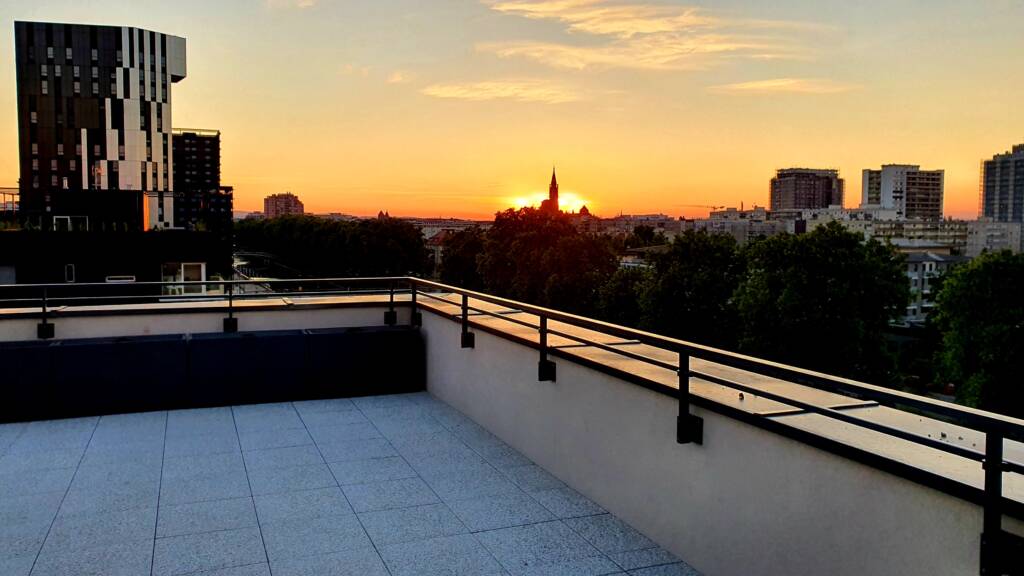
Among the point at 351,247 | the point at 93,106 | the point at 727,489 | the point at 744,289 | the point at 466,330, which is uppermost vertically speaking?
the point at 93,106

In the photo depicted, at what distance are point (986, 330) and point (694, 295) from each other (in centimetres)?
1090

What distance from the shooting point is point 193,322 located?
753 cm

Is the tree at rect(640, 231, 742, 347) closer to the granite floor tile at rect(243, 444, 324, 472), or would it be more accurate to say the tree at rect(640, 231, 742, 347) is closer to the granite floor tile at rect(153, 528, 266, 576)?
the granite floor tile at rect(243, 444, 324, 472)

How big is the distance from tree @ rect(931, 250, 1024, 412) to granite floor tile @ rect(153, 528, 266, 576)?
96.9 ft

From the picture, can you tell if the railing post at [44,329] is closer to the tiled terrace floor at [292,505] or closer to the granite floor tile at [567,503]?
the tiled terrace floor at [292,505]

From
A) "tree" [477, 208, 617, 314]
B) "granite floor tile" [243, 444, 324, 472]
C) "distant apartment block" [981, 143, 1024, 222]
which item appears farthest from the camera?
"distant apartment block" [981, 143, 1024, 222]

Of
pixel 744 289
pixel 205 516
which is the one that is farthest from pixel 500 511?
pixel 744 289

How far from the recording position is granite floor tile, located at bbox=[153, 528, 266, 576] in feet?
11.8

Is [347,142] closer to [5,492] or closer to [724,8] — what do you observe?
[724,8]

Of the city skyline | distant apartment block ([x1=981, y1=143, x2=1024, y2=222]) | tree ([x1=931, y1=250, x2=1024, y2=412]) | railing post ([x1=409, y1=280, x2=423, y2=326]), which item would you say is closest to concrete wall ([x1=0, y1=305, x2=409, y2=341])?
railing post ([x1=409, y1=280, x2=423, y2=326])

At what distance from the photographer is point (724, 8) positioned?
2183 cm

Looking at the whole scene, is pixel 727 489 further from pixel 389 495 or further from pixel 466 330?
pixel 466 330

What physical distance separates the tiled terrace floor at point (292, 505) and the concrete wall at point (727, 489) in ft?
0.59

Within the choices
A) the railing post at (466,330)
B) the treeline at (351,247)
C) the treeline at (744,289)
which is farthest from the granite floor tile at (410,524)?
the treeline at (351,247)
